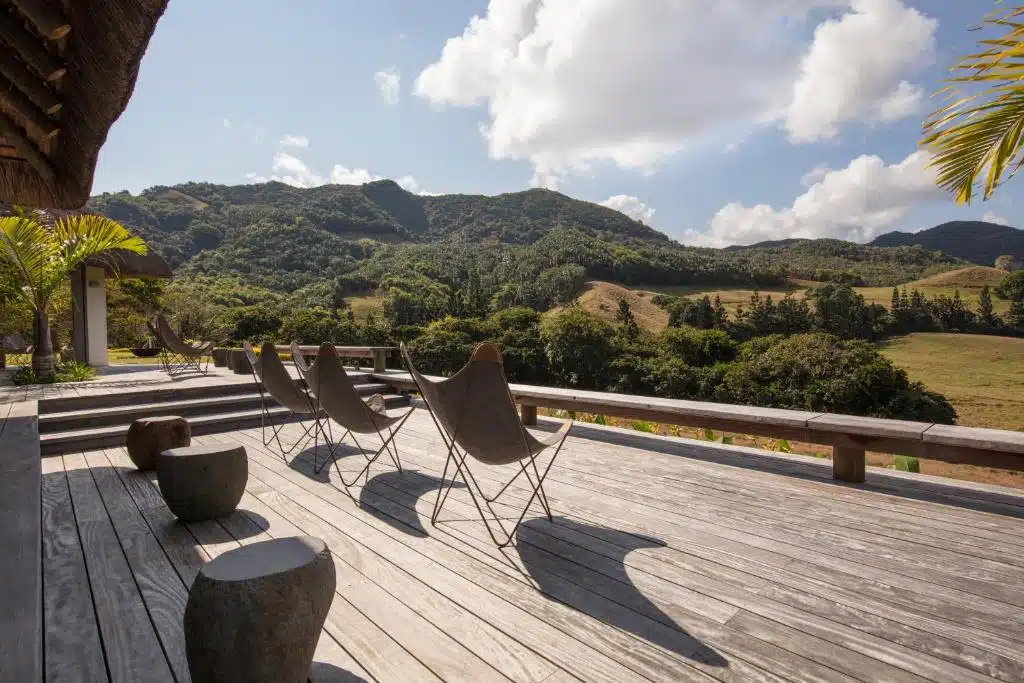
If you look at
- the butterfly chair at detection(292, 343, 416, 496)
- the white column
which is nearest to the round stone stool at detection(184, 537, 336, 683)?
the butterfly chair at detection(292, 343, 416, 496)

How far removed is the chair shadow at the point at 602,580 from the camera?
68.5 inches

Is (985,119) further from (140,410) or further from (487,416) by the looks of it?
(140,410)

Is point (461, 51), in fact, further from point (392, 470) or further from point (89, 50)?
point (392, 470)

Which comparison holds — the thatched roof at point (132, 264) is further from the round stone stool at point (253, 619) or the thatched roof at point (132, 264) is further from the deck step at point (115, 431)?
the round stone stool at point (253, 619)

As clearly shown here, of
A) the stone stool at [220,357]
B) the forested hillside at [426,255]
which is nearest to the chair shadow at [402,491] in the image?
the stone stool at [220,357]

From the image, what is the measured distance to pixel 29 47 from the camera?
263cm

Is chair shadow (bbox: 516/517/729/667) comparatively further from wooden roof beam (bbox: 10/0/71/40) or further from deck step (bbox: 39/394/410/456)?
deck step (bbox: 39/394/410/456)

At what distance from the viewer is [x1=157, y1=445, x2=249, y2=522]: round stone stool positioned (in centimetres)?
273

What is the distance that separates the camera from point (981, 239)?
53.9m

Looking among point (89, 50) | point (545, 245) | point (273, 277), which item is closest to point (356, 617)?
point (89, 50)

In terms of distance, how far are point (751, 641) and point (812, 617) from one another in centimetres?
31

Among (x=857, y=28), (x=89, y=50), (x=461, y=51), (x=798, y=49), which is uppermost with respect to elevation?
(x=461, y=51)

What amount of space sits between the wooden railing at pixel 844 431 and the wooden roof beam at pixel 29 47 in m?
3.92

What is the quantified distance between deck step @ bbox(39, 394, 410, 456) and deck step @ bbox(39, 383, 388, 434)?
0.07m
